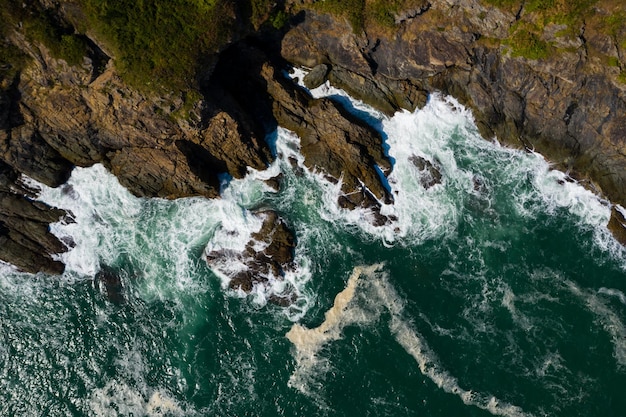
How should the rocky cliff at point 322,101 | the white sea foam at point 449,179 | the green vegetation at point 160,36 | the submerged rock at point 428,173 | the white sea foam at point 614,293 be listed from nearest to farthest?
the green vegetation at point 160,36 < the rocky cliff at point 322,101 < the white sea foam at point 614,293 < the white sea foam at point 449,179 < the submerged rock at point 428,173

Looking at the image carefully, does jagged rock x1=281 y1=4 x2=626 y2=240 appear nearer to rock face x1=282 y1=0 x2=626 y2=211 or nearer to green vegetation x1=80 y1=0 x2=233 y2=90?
rock face x1=282 y1=0 x2=626 y2=211

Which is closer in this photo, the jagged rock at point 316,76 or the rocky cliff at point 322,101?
the rocky cliff at point 322,101

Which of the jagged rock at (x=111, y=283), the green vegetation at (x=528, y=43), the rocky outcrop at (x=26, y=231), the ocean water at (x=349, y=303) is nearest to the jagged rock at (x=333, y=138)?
the ocean water at (x=349, y=303)

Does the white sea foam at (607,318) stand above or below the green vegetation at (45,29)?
above

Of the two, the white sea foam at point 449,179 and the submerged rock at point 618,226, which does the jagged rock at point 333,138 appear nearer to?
the white sea foam at point 449,179

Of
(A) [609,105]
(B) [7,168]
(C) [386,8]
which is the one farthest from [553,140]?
(B) [7,168]

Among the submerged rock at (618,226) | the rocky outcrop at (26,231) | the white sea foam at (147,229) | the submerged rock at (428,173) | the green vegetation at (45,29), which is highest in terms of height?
the submerged rock at (618,226)

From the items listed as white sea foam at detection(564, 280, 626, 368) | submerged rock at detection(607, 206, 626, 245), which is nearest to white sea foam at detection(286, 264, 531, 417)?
white sea foam at detection(564, 280, 626, 368)

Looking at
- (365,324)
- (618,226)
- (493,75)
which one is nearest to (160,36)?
(493,75)
